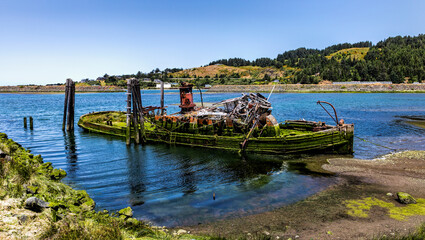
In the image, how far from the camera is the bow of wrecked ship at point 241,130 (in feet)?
70.1

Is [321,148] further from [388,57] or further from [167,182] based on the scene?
[388,57]

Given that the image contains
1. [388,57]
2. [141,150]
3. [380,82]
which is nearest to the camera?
[141,150]

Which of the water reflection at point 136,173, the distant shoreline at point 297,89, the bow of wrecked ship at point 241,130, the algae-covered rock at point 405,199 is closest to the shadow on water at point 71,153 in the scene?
the water reflection at point 136,173

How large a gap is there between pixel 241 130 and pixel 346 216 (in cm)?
1335

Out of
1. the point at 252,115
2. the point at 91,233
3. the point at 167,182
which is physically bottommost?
the point at 167,182

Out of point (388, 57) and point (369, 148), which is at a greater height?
point (388, 57)

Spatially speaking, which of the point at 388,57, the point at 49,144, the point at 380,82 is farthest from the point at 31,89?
the point at 388,57

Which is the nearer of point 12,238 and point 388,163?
point 12,238

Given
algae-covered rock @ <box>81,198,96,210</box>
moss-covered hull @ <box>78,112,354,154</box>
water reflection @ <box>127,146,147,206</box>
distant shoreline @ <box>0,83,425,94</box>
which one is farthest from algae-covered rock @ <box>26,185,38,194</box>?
distant shoreline @ <box>0,83,425,94</box>

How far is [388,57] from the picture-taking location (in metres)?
160

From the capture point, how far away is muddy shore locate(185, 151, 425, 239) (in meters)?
9.98

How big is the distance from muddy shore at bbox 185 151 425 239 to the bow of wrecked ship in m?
5.47

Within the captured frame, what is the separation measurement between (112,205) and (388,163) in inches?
674

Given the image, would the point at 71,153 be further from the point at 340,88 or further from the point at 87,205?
the point at 340,88
